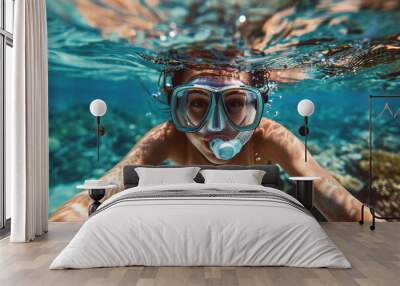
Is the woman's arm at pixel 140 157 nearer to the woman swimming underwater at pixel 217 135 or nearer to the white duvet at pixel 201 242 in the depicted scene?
the woman swimming underwater at pixel 217 135

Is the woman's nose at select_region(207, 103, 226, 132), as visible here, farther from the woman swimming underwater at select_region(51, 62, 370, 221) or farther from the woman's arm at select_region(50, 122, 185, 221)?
the woman's arm at select_region(50, 122, 185, 221)

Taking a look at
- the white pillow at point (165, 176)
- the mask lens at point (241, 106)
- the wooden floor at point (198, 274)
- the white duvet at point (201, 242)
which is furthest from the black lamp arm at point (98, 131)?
the white duvet at point (201, 242)

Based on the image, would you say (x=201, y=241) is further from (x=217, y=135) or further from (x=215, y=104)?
(x=215, y=104)

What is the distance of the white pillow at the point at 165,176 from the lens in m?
6.38

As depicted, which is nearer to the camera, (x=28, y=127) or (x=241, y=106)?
(x=28, y=127)

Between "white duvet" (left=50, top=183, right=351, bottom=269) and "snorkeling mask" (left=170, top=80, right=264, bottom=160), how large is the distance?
2.73m

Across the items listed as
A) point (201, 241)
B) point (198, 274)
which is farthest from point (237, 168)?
point (198, 274)

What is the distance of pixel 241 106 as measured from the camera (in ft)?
23.1

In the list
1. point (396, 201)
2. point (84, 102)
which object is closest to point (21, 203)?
point (84, 102)

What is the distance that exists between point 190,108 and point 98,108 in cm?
126

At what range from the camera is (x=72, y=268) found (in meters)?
4.09

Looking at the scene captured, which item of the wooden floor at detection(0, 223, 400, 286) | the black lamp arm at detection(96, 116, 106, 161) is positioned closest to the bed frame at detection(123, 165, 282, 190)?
the black lamp arm at detection(96, 116, 106, 161)

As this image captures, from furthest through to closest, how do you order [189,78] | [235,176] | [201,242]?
[189,78] → [235,176] → [201,242]

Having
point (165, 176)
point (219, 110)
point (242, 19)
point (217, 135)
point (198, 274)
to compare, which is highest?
point (242, 19)
